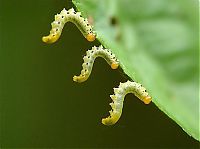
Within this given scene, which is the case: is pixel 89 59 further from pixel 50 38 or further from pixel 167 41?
pixel 167 41

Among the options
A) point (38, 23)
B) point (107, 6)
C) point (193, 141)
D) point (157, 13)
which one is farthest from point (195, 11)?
point (38, 23)

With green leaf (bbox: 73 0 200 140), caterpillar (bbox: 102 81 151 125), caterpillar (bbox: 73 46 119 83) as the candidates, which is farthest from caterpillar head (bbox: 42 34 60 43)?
green leaf (bbox: 73 0 200 140)

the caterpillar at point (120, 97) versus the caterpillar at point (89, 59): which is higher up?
the caterpillar at point (89, 59)

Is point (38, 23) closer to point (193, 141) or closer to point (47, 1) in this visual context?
point (47, 1)

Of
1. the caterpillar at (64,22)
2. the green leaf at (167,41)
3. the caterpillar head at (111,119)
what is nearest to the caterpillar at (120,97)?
the caterpillar head at (111,119)

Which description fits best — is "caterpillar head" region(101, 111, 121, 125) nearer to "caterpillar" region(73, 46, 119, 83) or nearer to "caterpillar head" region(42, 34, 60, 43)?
"caterpillar" region(73, 46, 119, 83)

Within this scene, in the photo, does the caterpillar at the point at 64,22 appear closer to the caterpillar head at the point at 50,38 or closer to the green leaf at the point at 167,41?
the caterpillar head at the point at 50,38

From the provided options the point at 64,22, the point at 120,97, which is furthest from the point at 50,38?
the point at 120,97
